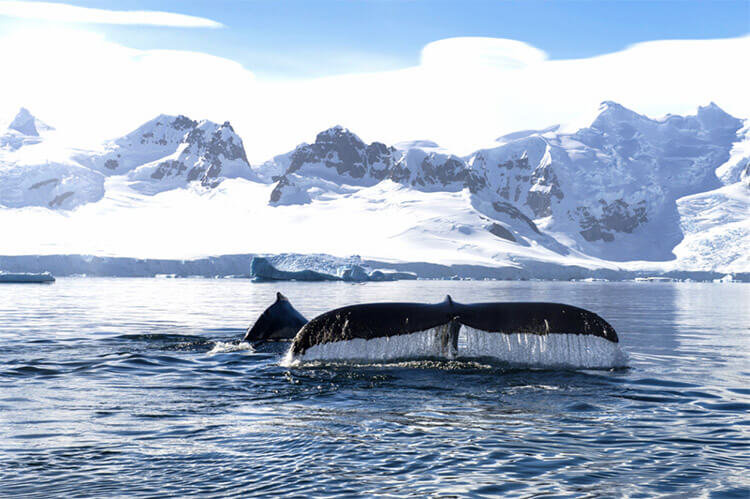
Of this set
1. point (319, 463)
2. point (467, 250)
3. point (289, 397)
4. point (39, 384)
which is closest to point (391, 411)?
point (289, 397)

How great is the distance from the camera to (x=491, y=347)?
9844 mm

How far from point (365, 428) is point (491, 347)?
10.0 ft

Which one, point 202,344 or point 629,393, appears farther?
point 202,344

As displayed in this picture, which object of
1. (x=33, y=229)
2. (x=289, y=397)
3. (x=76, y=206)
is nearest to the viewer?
(x=289, y=397)

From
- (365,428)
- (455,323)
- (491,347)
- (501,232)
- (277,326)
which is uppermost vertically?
(501,232)

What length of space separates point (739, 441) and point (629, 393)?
2521 millimetres

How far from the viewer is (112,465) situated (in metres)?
5.99

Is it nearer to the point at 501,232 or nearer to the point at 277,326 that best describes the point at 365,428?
the point at 277,326

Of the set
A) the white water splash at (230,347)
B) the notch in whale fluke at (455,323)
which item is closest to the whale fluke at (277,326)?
the white water splash at (230,347)

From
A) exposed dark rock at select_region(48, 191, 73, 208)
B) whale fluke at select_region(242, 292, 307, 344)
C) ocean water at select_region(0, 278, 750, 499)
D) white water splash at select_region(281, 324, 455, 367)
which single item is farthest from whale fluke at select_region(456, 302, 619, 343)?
exposed dark rock at select_region(48, 191, 73, 208)

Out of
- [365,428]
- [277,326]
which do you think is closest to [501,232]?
[277,326]

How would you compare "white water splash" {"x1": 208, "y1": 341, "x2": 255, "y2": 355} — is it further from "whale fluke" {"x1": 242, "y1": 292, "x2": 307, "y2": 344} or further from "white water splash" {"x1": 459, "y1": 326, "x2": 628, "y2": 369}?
"white water splash" {"x1": 459, "y1": 326, "x2": 628, "y2": 369}

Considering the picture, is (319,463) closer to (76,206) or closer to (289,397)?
(289,397)

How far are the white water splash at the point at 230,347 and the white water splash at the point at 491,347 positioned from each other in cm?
362
